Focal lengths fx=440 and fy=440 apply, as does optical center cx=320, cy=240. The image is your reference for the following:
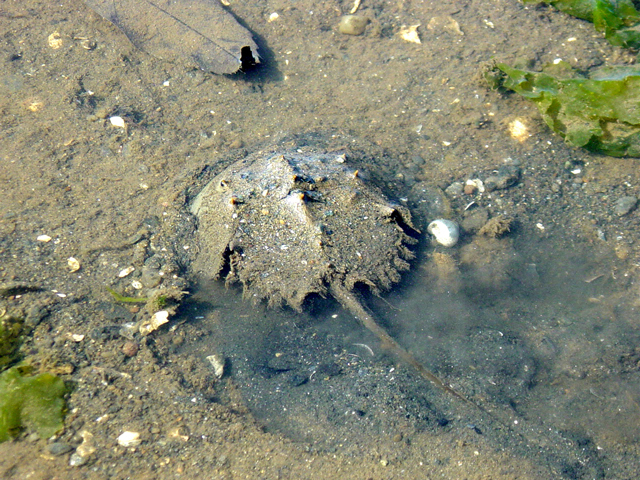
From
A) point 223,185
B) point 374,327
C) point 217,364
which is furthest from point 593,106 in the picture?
point 217,364

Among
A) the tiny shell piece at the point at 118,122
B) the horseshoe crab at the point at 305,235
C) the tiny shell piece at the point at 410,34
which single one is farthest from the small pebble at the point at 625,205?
the tiny shell piece at the point at 118,122

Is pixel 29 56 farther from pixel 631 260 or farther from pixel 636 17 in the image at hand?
pixel 636 17

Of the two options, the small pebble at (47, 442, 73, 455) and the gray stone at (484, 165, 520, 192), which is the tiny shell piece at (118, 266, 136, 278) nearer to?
the small pebble at (47, 442, 73, 455)

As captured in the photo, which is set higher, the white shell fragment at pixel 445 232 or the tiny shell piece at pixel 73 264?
the white shell fragment at pixel 445 232

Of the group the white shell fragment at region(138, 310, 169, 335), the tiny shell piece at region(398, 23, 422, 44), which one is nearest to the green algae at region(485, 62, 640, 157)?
the tiny shell piece at region(398, 23, 422, 44)

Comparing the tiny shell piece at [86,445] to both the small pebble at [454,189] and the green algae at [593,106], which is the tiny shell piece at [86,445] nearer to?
the small pebble at [454,189]

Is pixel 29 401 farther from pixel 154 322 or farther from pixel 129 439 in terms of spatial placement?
pixel 154 322

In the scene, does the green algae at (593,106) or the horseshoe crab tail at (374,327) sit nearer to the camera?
the horseshoe crab tail at (374,327)
